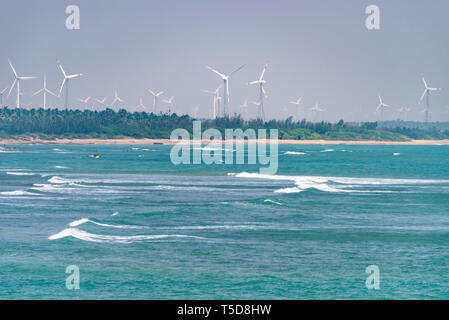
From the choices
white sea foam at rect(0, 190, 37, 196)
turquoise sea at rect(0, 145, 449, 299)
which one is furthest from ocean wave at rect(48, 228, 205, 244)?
white sea foam at rect(0, 190, 37, 196)

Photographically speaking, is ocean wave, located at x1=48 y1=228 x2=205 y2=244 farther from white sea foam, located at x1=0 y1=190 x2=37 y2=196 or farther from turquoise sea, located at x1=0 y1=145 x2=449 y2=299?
white sea foam, located at x1=0 y1=190 x2=37 y2=196

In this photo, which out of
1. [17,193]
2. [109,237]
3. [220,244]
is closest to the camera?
[220,244]

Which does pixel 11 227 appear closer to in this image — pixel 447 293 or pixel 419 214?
pixel 447 293

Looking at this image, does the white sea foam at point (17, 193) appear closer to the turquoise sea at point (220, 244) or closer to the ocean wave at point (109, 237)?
the turquoise sea at point (220, 244)

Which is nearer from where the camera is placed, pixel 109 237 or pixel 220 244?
pixel 220 244

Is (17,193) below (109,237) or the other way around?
the other way around

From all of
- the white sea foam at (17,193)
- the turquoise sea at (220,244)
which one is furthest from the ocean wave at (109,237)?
the white sea foam at (17,193)

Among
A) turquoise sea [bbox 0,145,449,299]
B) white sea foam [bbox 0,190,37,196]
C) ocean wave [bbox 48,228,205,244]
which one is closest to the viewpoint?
turquoise sea [bbox 0,145,449,299]

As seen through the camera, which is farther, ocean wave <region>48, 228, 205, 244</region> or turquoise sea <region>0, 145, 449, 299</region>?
ocean wave <region>48, 228, 205, 244</region>

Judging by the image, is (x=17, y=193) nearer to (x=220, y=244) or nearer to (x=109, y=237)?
(x=109, y=237)

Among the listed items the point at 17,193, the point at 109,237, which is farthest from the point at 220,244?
the point at 17,193

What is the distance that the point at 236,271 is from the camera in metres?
30.5

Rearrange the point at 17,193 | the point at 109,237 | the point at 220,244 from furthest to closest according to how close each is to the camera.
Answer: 1. the point at 17,193
2. the point at 109,237
3. the point at 220,244
